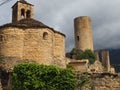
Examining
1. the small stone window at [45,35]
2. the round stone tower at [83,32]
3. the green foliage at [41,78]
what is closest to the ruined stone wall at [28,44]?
the small stone window at [45,35]

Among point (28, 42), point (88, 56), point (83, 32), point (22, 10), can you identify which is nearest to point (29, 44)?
point (28, 42)

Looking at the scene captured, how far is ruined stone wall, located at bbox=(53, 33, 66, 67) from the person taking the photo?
3205cm

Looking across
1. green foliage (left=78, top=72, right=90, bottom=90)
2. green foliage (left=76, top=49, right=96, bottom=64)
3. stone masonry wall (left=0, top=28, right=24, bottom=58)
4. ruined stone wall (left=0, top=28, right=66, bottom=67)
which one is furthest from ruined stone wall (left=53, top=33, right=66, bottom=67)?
green foliage (left=76, top=49, right=96, bottom=64)

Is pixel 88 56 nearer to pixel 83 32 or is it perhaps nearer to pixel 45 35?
pixel 83 32

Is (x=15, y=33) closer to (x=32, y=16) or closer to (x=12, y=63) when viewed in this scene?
(x=12, y=63)

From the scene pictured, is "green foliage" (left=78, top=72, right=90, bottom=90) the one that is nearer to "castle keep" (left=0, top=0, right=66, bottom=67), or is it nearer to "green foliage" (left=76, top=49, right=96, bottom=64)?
"castle keep" (left=0, top=0, right=66, bottom=67)

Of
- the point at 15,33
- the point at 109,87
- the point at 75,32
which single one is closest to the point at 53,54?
the point at 15,33

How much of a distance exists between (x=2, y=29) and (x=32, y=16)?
6859 millimetres

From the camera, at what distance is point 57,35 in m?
32.9

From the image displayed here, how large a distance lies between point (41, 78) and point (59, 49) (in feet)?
29.9

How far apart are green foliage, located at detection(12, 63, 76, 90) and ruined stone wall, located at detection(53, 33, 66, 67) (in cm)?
760

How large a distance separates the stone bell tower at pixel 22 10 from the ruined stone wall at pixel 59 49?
5238 mm

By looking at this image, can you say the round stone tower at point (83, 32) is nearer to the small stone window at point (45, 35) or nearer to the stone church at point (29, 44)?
the stone church at point (29, 44)

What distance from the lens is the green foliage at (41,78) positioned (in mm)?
23406
